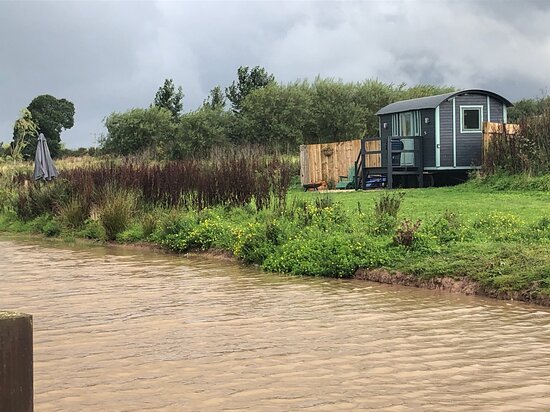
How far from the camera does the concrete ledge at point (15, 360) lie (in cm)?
269

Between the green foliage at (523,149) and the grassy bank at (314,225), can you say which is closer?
the grassy bank at (314,225)

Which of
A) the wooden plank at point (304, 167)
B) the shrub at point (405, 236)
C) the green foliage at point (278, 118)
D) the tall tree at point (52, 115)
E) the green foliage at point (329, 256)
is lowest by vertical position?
the green foliage at point (329, 256)

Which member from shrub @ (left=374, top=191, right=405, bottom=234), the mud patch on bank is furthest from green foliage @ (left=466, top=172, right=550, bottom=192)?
the mud patch on bank

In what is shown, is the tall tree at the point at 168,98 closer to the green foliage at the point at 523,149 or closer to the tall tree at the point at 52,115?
the tall tree at the point at 52,115

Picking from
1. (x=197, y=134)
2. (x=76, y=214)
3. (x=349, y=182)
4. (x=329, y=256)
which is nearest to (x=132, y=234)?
(x=76, y=214)

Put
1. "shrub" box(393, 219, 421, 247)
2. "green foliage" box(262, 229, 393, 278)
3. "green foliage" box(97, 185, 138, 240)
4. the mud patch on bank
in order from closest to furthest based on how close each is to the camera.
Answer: the mud patch on bank, "green foliage" box(262, 229, 393, 278), "shrub" box(393, 219, 421, 247), "green foliage" box(97, 185, 138, 240)

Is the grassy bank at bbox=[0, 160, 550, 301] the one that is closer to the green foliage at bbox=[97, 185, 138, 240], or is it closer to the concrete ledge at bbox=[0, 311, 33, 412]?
the green foliage at bbox=[97, 185, 138, 240]

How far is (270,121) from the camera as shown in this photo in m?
45.6

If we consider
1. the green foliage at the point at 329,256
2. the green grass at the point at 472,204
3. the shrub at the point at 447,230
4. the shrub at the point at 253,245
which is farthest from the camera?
the green grass at the point at 472,204

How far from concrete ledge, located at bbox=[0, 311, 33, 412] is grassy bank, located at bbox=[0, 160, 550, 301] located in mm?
6207

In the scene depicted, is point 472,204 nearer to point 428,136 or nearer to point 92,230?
point 92,230

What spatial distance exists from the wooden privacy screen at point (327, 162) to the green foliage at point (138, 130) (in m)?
21.6

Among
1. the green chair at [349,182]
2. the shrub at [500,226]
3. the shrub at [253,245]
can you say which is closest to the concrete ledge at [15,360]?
the shrub at [253,245]

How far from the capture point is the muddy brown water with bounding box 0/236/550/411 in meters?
4.60
